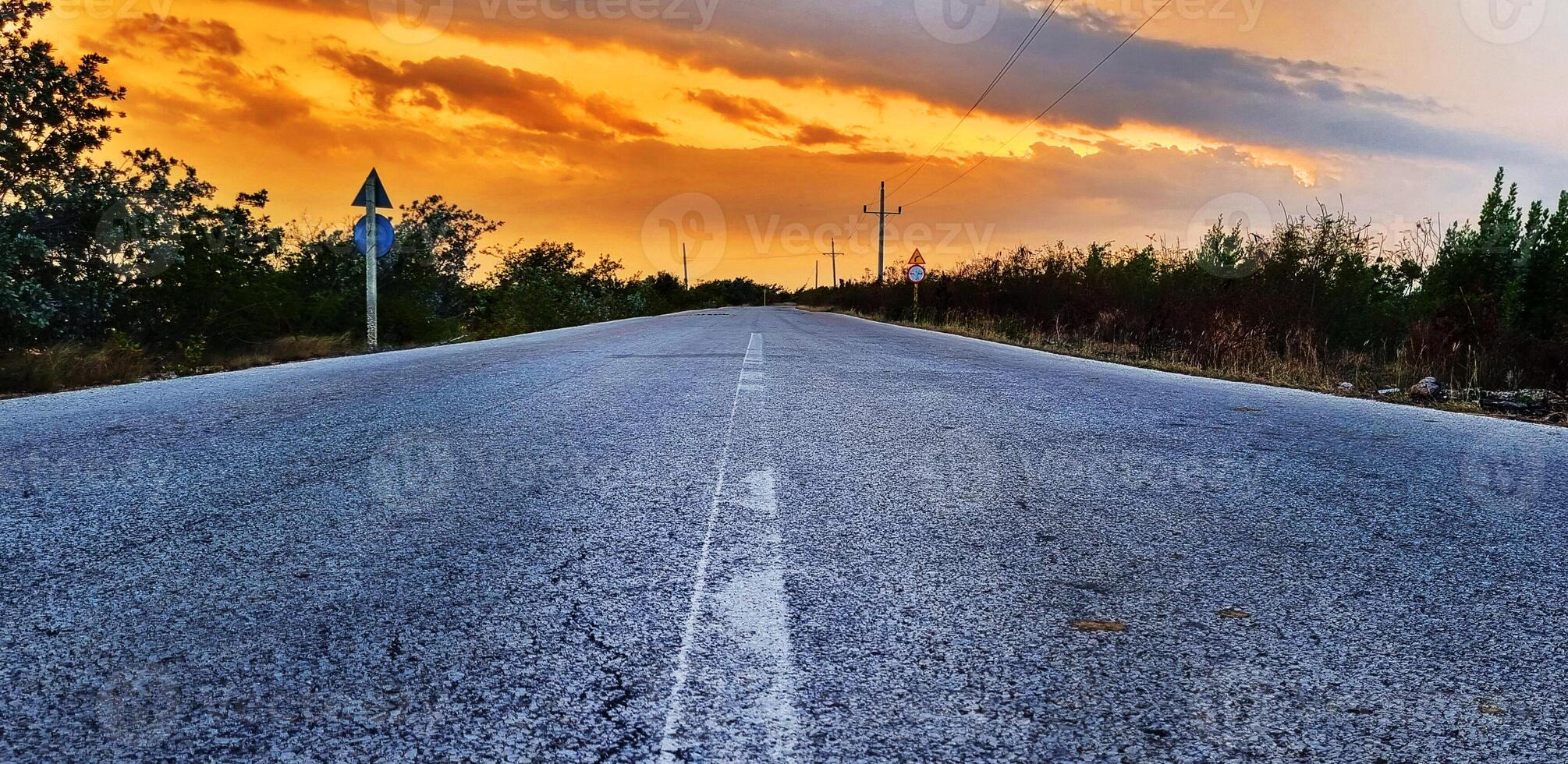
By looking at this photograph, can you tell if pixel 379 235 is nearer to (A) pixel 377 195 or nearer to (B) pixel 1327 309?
(A) pixel 377 195

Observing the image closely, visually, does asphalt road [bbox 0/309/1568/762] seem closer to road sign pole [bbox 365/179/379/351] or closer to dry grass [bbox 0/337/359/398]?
dry grass [bbox 0/337/359/398]

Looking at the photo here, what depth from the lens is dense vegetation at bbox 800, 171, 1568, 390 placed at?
10797 millimetres

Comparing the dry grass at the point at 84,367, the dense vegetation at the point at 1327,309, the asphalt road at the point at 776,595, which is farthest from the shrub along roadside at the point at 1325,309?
the dry grass at the point at 84,367

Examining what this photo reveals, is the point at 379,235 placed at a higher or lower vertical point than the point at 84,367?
higher

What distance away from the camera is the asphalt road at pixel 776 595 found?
174 cm

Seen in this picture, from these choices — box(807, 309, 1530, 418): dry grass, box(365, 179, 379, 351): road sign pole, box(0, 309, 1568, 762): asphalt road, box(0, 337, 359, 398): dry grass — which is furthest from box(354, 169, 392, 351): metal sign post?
box(807, 309, 1530, 418): dry grass

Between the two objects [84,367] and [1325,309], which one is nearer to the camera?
[84,367]

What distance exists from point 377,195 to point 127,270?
14.1 feet

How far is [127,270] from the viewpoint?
15141 mm

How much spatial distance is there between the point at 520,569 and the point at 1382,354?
14.4 metres

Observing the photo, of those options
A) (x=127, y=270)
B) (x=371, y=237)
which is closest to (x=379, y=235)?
(x=371, y=237)

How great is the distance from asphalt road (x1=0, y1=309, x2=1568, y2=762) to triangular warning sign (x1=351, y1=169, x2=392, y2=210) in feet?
41.2

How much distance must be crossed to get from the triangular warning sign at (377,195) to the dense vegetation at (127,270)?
8.93ft

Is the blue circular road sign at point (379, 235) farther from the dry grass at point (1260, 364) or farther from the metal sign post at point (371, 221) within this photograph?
the dry grass at point (1260, 364)
